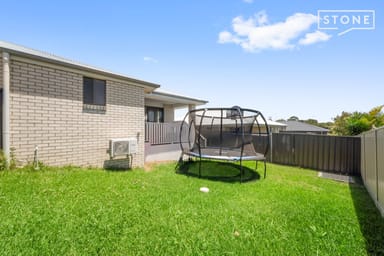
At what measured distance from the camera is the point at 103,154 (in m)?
5.71

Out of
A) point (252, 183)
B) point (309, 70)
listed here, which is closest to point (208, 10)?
point (309, 70)

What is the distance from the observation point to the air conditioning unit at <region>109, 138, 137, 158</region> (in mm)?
5738

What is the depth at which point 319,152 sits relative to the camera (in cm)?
Answer: 772

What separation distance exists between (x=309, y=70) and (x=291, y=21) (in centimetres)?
279

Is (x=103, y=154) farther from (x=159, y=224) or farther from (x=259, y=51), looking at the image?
(x=259, y=51)

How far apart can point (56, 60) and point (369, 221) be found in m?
7.43

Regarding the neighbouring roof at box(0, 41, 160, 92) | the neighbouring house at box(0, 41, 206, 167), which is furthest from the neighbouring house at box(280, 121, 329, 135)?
the neighbouring house at box(0, 41, 206, 167)

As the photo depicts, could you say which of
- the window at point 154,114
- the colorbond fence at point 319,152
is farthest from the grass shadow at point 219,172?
the window at point 154,114

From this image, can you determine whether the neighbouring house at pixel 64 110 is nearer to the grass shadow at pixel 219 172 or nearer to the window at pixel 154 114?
the grass shadow at pixel 219 172

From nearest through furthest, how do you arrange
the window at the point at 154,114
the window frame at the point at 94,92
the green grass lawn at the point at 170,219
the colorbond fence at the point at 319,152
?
the green grass lawn at the point at 170,219
the window frame at the point at 94,92
the colorbond fence at the point at 319,152
the window at the point at 154,114

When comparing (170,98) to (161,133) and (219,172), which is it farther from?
(219,172)

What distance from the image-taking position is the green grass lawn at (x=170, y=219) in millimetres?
2098

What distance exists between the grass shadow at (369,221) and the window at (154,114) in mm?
9260

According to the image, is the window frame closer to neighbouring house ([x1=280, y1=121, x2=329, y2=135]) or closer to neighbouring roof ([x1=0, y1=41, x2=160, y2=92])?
neighbouring roof ([x1=0, y1=41, x2=160, y2=92])
